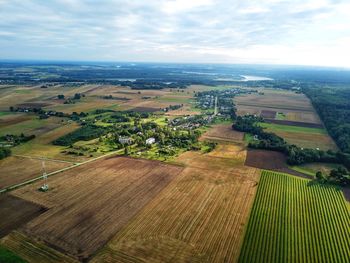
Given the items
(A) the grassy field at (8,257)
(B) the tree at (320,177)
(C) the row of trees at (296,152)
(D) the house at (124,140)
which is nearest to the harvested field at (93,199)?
(A) the grassy field at (8,257)

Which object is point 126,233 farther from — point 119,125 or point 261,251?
point 119,125

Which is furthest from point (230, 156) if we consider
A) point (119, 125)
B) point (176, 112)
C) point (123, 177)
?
point (176, 112)

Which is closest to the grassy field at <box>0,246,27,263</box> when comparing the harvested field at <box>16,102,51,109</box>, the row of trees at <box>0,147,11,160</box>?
the row of trees at <box>0,147,11,160</box>

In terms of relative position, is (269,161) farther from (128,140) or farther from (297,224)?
(128,140)

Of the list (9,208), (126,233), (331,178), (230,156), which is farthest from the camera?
(230,156)

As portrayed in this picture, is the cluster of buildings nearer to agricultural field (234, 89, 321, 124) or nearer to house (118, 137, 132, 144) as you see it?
house (118, 137, 132, 144)

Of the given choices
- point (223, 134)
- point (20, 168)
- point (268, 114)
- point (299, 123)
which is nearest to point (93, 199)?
point (20, 168)
